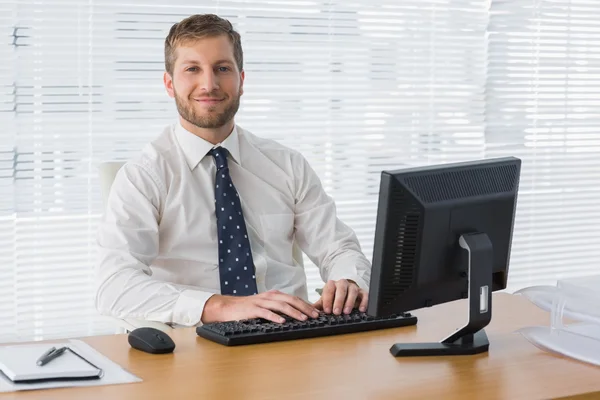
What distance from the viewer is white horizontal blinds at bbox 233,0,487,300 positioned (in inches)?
143

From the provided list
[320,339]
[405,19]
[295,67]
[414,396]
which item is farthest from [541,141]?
[414,396]

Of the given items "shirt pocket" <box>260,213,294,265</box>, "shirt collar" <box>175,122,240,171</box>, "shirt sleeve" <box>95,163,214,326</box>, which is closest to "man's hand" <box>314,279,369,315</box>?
"shirt sleeve" <box>95,163,214,326</box>

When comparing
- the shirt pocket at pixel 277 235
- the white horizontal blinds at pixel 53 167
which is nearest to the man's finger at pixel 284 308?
the shirt pocket at pixel 277 235

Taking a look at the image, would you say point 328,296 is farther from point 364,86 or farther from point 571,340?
point 364,86

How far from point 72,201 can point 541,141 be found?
2.27m

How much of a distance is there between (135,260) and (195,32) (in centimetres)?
71

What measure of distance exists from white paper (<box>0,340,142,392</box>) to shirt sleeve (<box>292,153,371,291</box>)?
1030 millimetres

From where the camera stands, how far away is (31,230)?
3256 millimetres

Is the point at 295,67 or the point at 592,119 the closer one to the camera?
the point at 295,67

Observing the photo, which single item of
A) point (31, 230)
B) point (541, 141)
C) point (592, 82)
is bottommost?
point (31, 230)

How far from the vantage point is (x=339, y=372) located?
67.7 inches

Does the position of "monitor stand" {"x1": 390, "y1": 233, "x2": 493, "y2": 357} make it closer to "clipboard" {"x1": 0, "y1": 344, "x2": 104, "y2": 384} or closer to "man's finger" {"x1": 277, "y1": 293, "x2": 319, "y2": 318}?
"man's finger" {"x1": 277, "y1": 293, "x2": 319, "y2": 318}

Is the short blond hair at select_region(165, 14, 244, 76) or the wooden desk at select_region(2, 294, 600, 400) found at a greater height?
the short blond hair at select_region(165, 14, 244, 76)

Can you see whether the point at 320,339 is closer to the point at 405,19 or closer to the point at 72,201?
the point at 72,201
